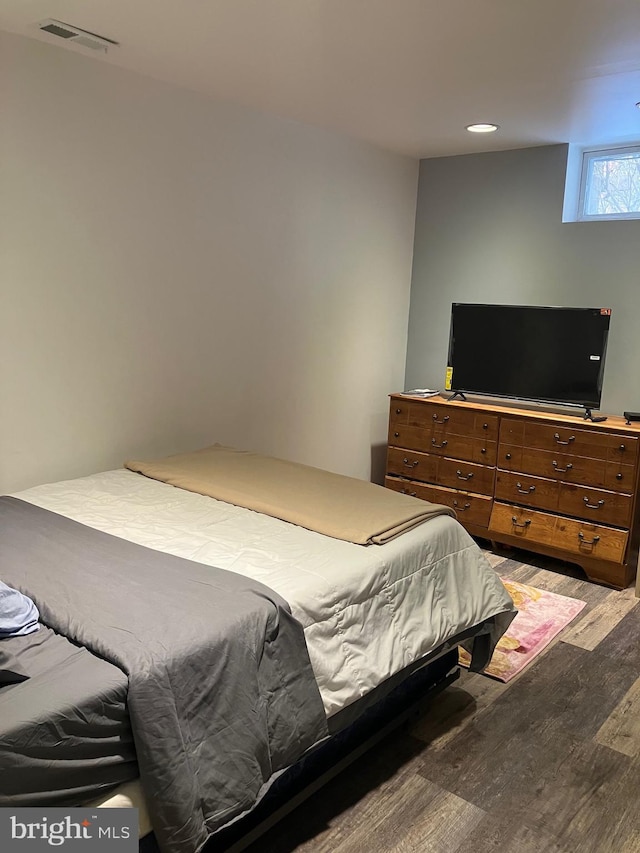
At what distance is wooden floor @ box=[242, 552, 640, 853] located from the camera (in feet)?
6.57

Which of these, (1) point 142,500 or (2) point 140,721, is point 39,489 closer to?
(1) point 142,500

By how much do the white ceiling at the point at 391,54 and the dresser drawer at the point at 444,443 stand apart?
5.68ft

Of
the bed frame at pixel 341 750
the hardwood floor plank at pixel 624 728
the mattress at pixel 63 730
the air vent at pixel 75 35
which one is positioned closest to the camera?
the mattress at pixel 63 730

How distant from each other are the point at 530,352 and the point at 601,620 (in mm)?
1535

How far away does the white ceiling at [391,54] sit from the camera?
2301 millimetres

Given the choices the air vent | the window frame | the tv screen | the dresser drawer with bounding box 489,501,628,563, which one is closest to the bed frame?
the dresser drawer with bounding box 489,501,628,563

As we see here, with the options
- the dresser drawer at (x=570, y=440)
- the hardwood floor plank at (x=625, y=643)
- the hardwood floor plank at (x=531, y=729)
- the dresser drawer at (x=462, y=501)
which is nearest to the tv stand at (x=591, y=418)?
the dresser drawer at (x=570, y=440)

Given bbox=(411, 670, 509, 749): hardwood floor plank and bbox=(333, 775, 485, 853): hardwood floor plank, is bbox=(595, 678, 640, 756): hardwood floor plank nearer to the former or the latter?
bbox=(411, 670, 509, 749): hardwood floor plank

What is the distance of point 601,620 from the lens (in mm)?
3432

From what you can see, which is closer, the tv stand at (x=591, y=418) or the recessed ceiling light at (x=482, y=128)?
the recessed ceiling light at (x=482, y=128)

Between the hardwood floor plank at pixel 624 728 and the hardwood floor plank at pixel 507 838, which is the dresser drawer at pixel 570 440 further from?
the hardwood floor plank at pixel 507 838

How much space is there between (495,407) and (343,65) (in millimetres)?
2084

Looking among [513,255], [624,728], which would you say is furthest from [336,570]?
[513,255]

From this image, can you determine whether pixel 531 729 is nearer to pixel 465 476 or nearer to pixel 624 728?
pixel 624 728
